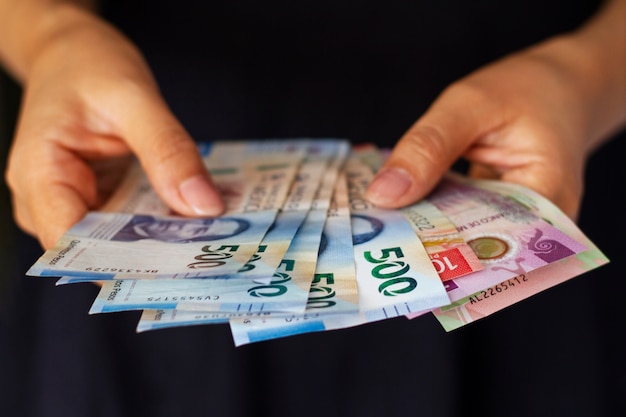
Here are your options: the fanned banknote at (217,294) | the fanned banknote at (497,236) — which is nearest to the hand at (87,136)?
the fanned banknote at (217,294)

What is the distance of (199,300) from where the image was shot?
530 mm

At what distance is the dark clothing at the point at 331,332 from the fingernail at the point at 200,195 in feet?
0.82

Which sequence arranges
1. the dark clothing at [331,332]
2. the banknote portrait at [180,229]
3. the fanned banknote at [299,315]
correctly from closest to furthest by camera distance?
1. the fanned banknote at [299,315]
2. the banknote portrait at [180,229]
3. the dark clothing at [331,332]

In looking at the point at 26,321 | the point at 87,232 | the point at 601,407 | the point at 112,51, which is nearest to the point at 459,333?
the point at 601,407

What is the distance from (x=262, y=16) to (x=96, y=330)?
56cm

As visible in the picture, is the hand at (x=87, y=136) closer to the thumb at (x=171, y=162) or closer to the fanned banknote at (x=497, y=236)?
the thumb at (x=171, y=162)

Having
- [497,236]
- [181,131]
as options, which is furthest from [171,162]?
[497,236]

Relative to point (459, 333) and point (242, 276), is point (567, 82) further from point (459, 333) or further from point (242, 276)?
point (242, 276)

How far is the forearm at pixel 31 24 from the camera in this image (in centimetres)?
89

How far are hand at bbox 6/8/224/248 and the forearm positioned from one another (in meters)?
0.05

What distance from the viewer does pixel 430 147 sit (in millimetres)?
708

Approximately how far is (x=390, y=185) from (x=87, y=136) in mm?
400

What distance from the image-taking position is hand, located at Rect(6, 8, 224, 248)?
2.32 feet

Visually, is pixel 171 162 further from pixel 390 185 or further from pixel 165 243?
pixel 390 185
